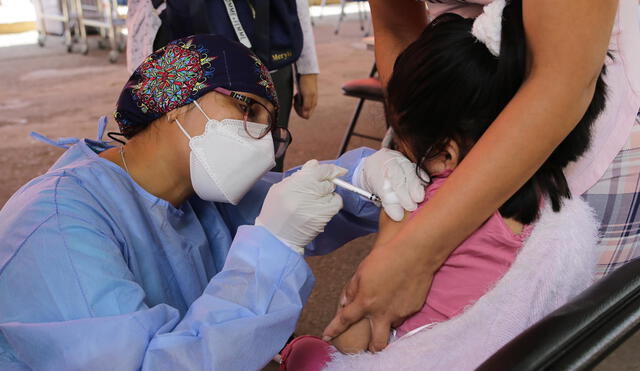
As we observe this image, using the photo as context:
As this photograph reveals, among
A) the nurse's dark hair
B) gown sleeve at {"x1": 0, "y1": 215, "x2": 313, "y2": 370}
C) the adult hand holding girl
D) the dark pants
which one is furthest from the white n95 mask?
the dark pants

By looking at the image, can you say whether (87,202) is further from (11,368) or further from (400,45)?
(400,45)

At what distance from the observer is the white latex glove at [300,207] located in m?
1.04

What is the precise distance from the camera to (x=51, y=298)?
951 mm

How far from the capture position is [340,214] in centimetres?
144

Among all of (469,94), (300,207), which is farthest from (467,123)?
(300,207)

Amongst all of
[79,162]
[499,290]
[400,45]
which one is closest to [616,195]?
[499,290]

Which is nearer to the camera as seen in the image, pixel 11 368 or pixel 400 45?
pixel 11 368

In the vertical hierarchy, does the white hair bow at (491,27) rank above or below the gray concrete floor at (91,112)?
above

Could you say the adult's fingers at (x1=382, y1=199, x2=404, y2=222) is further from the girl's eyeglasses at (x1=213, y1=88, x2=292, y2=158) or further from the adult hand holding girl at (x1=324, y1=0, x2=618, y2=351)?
the girl's eyeglasses at (x1=213, y1=88, x2=292, y2=158)

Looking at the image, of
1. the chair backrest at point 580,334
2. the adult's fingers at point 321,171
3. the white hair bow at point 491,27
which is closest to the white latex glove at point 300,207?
the adult's fingers at point 321,171

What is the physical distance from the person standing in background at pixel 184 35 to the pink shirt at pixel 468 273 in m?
0.90

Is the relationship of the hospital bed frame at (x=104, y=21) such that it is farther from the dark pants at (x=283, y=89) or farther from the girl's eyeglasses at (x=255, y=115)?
Result: the girl's eyeglasses at (x=255, y=115)

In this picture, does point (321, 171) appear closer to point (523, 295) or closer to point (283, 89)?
point (523, 295)

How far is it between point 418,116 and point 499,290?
29 cm
